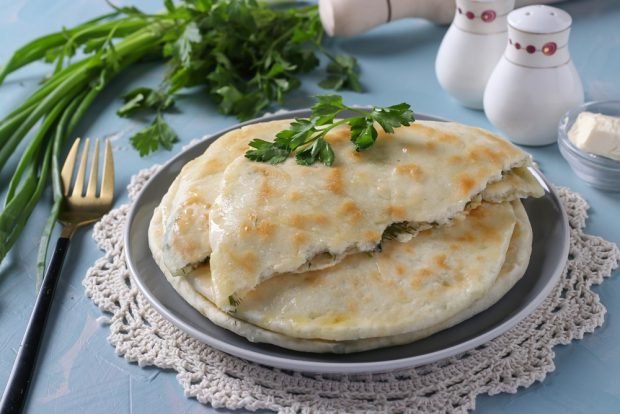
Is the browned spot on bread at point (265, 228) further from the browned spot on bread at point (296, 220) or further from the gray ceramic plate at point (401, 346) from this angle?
the gray ceramic plate at point (401, 346)

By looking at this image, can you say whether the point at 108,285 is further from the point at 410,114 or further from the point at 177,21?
the point at 177,21

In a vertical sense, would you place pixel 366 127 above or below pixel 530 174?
above

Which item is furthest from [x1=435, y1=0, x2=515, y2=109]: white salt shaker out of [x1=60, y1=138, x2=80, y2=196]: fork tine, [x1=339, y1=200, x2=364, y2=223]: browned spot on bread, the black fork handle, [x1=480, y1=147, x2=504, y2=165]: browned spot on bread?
the black fork handle

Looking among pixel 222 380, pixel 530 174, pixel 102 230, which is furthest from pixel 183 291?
pixel 530 174

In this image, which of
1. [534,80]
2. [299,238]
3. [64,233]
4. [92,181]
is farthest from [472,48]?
[64,233]

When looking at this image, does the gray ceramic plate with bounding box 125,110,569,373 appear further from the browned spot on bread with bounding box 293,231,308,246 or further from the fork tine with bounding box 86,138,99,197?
the fork tine with bounding box 86,138,99,197

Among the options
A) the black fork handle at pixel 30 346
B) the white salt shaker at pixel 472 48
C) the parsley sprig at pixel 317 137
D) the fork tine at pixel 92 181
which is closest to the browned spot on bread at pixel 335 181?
the parsley sprig at pixel 317 137

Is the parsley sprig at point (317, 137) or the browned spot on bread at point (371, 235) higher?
the parsley sprig at point (317, 137)
